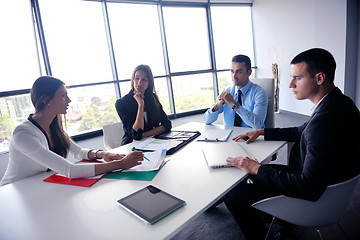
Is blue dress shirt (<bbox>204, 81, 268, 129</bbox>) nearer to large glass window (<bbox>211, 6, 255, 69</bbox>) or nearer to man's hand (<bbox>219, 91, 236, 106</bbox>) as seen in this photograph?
man's hand (<bbox>219, 91, 236, 106</bbox>)

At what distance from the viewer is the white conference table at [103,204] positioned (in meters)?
0.85

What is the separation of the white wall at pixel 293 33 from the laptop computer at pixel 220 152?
11.9 feet

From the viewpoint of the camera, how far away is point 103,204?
1029 millimetres

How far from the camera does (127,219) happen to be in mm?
901

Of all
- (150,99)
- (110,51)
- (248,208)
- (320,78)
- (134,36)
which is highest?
(134,36)

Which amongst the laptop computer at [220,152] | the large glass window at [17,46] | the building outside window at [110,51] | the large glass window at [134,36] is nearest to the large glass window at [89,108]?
the building outside window at [110,51]

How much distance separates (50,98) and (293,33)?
511 centimetres

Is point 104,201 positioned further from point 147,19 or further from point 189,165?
point 147,19

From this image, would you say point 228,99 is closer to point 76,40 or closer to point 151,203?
point 151,203

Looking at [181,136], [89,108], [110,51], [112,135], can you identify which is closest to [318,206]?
[181,136]

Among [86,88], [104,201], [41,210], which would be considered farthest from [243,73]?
[86,88]

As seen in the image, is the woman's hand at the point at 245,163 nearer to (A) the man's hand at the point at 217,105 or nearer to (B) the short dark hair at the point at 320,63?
(B) the short dark hair at the point at 320,63

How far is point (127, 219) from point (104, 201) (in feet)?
0.69

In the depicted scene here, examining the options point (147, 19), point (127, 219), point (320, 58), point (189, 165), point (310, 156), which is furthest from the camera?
point (147, 19)
